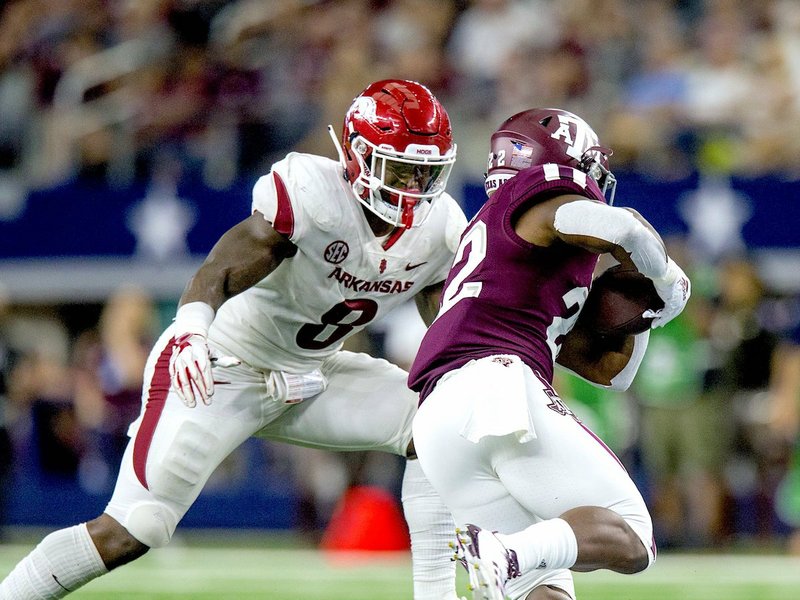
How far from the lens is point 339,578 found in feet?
20.1

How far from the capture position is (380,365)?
14.0 ft

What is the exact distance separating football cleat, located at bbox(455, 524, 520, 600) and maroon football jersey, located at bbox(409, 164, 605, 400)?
498 mm

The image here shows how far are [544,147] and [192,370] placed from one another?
3.44ft

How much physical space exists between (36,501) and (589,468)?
6318 millimetres

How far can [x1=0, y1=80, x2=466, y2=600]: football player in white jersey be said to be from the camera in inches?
147

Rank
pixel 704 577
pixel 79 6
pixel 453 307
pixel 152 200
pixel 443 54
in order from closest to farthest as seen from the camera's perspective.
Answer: pixel 453 307 → pixel 704 577 → pixel 152 200 → pixel 443 54 → pixel 79 6

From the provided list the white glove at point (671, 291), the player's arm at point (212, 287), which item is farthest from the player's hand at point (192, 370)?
the white glove at point (671, 291)

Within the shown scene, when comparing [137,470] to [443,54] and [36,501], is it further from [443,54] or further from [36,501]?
[443,54]

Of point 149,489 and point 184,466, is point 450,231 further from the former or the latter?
point 149,489

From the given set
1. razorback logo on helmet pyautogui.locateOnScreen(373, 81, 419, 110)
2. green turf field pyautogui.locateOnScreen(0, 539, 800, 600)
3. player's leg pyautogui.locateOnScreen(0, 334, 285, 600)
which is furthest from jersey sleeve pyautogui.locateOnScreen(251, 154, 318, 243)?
green turf field pyautogui.locateOnScreen(0, 539, 800, 600)

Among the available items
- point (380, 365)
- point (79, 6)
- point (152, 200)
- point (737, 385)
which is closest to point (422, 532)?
point (380, 365)

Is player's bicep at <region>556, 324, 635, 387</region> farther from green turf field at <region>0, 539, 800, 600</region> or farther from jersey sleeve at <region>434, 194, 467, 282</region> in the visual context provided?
green turf field at <region>0, 539, 800, 600</region>

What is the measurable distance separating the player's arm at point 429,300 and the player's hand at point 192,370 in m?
0.89

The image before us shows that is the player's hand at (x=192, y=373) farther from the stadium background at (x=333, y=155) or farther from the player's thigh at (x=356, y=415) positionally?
the stadium background at (x=333, y=155)
